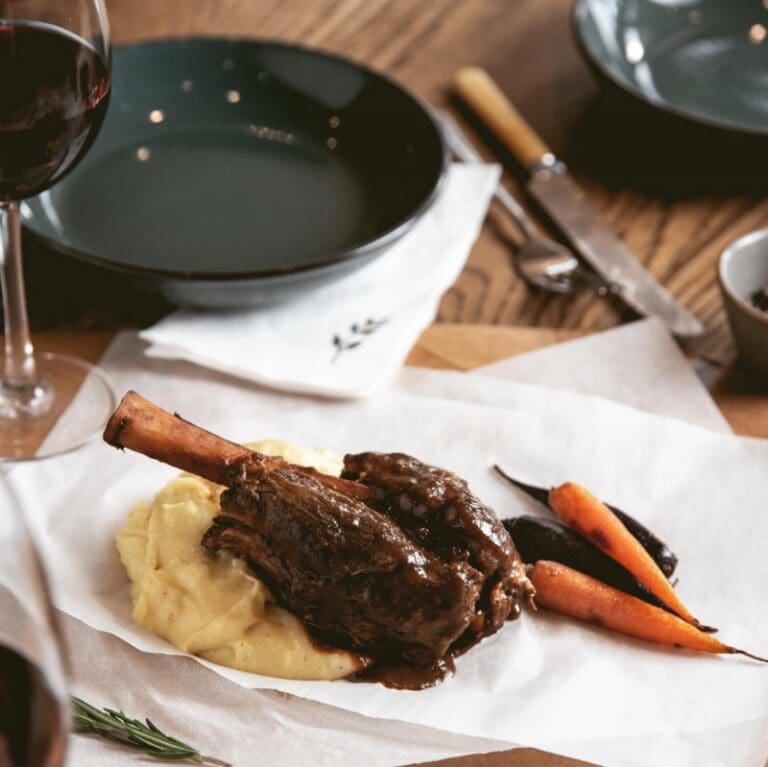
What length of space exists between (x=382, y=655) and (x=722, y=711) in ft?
1.55

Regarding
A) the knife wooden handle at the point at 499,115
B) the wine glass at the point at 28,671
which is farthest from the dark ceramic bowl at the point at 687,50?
the wine glass at the point at 28,671

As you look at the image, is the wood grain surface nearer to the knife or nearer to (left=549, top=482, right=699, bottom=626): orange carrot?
the knife

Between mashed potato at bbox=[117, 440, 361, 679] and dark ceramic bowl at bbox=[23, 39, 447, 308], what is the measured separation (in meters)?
0.53

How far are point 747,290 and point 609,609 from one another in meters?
0.90

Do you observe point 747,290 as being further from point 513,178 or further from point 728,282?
point 513,178

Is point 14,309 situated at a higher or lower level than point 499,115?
higher

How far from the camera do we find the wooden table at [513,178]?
2.31m

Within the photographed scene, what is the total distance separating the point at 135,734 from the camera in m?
1.47

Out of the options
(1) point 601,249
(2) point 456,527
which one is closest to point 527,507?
(2) point 456,527

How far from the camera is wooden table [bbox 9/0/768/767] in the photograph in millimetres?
2312

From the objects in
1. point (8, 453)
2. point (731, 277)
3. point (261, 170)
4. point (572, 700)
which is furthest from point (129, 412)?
point (731, 277)

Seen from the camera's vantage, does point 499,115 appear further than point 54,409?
Yes

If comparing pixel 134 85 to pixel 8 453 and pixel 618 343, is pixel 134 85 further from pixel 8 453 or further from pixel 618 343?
pixel 618 343

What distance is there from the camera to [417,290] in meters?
2.39
